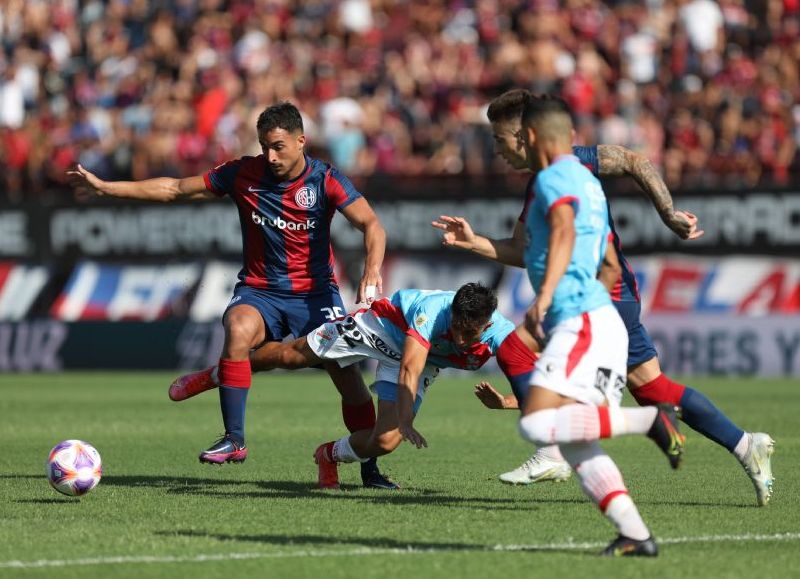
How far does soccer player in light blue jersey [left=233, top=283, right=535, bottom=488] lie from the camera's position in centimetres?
895

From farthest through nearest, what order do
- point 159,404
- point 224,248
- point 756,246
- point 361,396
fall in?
point 224,248 → point 756,246 → point 159,404 → point 361,396

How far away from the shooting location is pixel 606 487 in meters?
6.75

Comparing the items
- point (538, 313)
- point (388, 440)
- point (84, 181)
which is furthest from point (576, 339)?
point (84, 181)

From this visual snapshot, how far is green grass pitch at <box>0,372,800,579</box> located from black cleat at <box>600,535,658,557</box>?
0.29 feet

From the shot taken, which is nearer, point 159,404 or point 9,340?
point 159,404

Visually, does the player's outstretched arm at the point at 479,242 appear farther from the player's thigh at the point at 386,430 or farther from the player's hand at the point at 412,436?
the player's thigh at the point at 386,430

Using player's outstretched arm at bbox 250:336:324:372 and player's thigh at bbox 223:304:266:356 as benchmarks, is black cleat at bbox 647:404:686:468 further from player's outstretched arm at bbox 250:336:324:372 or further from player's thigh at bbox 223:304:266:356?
player's thigh at bbox 223:304:266:356

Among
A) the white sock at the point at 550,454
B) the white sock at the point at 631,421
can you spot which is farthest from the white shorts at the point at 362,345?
the white sock at the point at 631,421

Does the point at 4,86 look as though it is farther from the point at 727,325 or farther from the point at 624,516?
the point at 624,516

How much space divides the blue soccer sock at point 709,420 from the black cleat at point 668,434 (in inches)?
86.6

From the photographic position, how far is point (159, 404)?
58.2 ft

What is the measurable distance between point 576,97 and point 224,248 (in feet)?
19.2

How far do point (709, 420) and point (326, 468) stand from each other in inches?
98.3

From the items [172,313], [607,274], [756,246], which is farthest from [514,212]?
[607,274]
